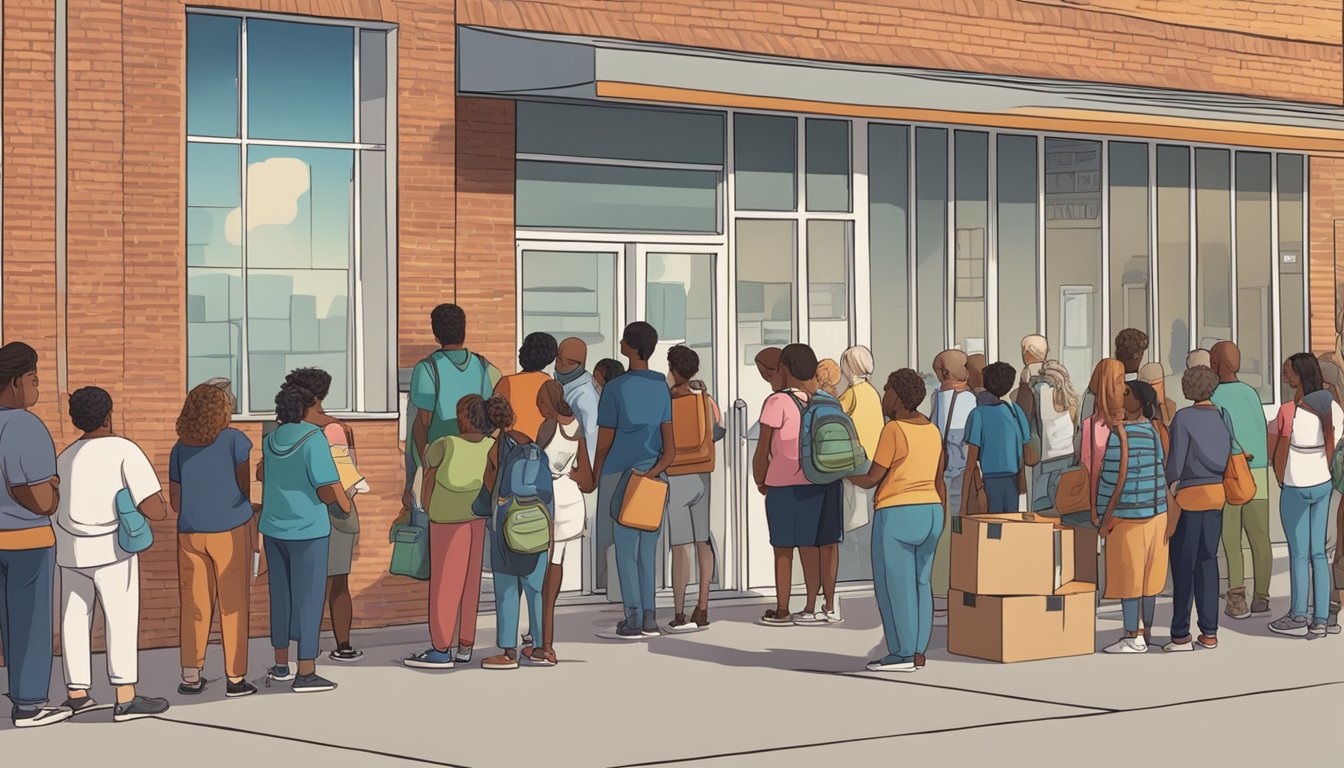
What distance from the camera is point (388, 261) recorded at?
13805 mm

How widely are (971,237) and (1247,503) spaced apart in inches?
165

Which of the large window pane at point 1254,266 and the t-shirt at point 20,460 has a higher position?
the large window pane at point 1254,266

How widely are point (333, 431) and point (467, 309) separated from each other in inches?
97.3

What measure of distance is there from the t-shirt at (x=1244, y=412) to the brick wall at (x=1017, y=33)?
4.47 metres

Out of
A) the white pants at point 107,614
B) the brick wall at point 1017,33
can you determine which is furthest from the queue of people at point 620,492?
the brick wall at point 1017,33

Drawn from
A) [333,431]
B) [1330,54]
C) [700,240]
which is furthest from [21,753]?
[1330,54]

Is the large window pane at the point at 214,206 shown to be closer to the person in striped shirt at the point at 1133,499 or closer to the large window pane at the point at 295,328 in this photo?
the large window pane at the point at 295,328

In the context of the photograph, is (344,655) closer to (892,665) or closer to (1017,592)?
(892,665)

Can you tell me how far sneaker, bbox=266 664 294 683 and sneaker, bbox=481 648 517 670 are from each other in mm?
1252

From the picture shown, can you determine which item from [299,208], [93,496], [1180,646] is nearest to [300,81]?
[299,208]

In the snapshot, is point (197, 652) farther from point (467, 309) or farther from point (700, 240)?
point (700, 240)

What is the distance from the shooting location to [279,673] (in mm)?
11125

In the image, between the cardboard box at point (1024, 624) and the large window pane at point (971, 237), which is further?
the large window pane at point (971, 237)

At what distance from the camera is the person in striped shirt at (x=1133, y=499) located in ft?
38.9
